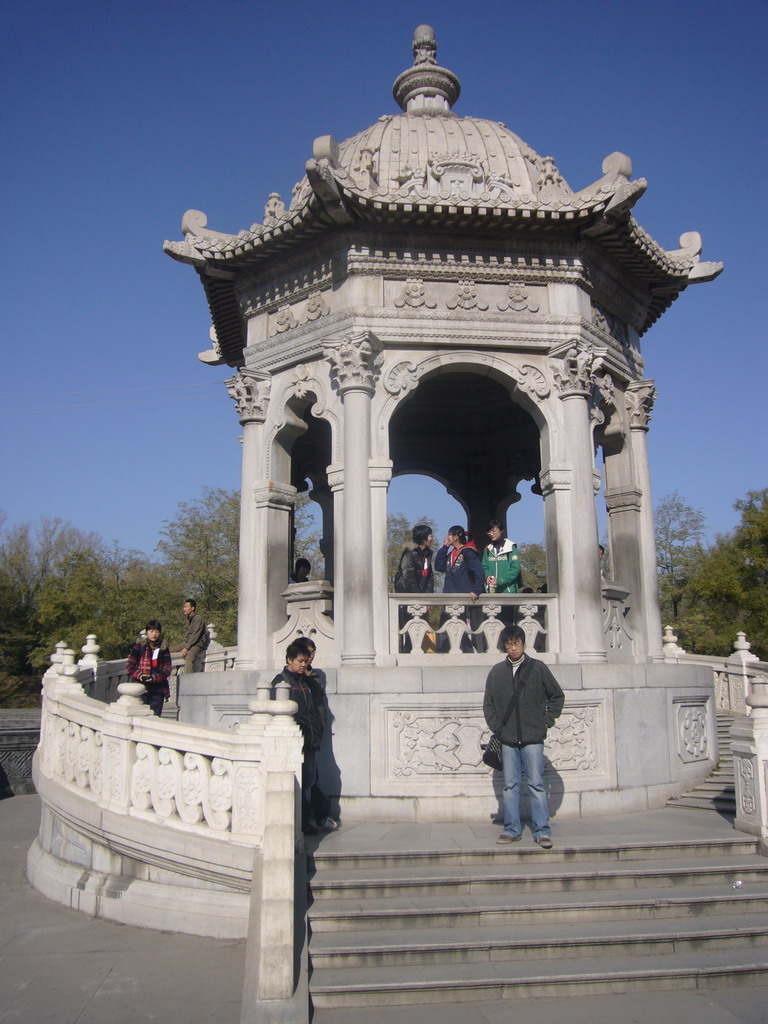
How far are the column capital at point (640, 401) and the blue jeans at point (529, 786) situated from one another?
235 inches

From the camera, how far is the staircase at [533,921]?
17.4 feet

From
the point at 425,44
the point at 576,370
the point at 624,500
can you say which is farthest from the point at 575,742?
the point at 425,44

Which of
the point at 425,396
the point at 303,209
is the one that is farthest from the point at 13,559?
the point at 303,209

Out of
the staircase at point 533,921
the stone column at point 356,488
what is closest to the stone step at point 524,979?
the staircase at point 533,921

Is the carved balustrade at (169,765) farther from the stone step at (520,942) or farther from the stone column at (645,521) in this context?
the stone column at (645,521)

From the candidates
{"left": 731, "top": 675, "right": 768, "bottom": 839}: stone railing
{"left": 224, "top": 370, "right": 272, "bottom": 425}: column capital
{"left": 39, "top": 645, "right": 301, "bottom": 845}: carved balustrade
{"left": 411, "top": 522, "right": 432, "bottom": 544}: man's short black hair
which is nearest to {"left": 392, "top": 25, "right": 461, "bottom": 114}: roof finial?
{"left": 224, "top": 370, "right": 272, "bottom": 425}: column capital

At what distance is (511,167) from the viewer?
38.0 ft

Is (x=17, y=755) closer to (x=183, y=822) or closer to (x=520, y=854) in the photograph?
(x=183, y=822)

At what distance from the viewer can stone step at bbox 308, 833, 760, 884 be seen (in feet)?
22.2

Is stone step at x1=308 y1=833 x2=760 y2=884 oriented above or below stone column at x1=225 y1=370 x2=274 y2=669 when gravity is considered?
below

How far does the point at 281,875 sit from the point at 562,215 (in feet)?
26.2

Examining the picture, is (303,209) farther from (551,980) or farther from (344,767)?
(551,980)

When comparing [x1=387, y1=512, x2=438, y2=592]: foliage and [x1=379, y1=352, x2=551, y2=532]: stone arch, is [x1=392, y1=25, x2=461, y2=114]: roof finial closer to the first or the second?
[x1=379, y1=352, x2=551, y2=532]: stone arch

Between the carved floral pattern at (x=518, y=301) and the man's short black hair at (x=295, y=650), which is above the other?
the carved floral pattern at (x=518, y=301)
